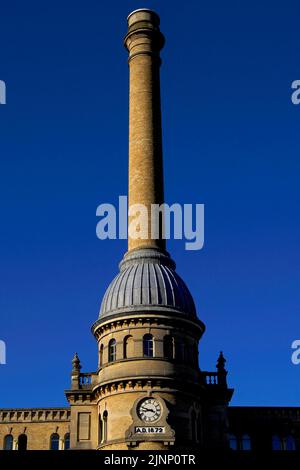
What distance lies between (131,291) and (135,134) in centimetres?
1273

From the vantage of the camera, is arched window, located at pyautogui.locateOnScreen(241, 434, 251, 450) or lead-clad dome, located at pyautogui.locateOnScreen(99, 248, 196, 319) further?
arched window, located at pyautogui.locateOnScreen(241, 434, 251, 450)

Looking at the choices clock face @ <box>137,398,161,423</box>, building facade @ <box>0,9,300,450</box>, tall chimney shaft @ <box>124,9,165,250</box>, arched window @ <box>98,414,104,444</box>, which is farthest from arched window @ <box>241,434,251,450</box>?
tall chimney shaft @ <box>124,9,165,250</box>

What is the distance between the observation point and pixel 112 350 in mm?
57406

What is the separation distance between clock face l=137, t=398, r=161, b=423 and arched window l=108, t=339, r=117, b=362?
3.84 m

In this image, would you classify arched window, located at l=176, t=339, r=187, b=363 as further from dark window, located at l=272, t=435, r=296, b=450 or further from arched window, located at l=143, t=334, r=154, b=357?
dark window, located at l=272, t=435, r=296, b=450

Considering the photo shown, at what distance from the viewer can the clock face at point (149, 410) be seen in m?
54.0

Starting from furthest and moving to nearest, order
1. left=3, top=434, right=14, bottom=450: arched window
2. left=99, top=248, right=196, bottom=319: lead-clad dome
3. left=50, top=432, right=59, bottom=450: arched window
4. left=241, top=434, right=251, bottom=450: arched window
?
1. left=3, top=434, right=14, bottom=450: arched window
2. left=241, top=434, right=251, bottom=450: arched window
3. left=50, top=432, right=59, bottom=450: arched window
4. left=99, top=248, right=196, bottom=319: lead-clad dome

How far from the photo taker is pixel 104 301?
59844 millimetres

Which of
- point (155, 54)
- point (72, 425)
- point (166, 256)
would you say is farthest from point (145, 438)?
point (155, 54)

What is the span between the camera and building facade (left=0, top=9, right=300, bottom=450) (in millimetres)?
54844

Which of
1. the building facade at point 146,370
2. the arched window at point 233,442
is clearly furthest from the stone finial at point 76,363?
the arched window at point 233,442

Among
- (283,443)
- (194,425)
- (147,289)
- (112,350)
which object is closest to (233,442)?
(283,443)

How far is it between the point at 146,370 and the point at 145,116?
1951cm

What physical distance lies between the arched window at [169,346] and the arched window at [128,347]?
2.15 metres
